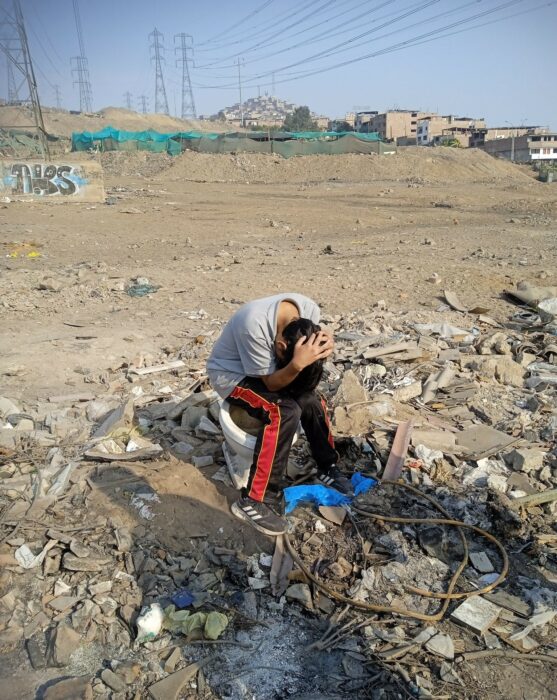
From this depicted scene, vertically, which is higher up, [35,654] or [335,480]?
[335,480]

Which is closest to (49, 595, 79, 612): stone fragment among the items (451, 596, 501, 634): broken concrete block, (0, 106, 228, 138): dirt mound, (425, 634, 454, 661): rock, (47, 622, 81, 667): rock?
(47, 622, 81, 667): rock

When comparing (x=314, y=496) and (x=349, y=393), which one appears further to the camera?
(x=349, y=393)

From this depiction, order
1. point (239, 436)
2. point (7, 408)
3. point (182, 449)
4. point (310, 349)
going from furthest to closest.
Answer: point (7, 408) < point (182, 449) < point (239, 436) < point (310, 349)

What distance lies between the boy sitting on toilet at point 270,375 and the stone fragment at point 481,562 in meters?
1.09

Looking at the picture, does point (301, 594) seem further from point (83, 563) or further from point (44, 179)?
point (44, 179)

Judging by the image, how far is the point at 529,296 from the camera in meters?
7.74

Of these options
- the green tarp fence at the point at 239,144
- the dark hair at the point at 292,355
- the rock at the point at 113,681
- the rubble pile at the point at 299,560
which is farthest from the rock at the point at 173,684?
the green tarp fence at the point at 239,144

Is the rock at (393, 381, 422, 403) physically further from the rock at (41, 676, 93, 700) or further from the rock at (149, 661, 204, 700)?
the rock at (41, 676, 93, 700)

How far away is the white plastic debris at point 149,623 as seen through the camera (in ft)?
8.57

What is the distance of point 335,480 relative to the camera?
369cm

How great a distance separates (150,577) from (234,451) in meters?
0.91

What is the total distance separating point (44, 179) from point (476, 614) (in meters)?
20.7

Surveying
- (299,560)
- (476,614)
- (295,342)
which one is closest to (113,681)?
(299,560)

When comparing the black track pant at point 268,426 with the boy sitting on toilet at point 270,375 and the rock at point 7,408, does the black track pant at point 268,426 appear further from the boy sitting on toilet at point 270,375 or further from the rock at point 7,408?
the rock at point 7,408
